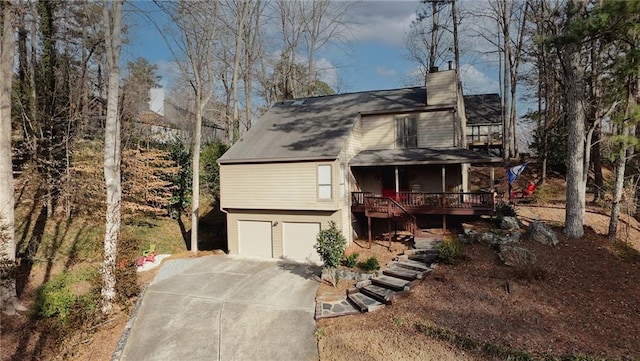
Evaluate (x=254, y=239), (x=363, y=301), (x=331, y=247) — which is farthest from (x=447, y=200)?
(x=254, y=239)

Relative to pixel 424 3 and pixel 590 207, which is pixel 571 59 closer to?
pixel 590 207

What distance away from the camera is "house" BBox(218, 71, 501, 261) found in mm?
14141

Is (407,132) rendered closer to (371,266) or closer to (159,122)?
(371,266)

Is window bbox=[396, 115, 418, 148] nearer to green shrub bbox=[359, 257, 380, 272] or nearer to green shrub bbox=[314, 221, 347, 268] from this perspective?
green shrub bbox=[359, 257, 380, 272]

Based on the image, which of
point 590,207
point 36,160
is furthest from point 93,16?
point 590,207

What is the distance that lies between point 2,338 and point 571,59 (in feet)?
60.6

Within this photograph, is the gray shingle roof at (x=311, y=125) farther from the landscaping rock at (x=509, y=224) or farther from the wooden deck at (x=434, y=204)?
the landscaping rock at (x=509, y=224)

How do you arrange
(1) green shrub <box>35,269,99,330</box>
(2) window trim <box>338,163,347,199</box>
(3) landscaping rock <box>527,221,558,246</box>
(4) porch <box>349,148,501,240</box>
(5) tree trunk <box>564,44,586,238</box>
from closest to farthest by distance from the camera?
(1) green shrub <box>35,269,99,330</box> → (3) landscaping rock <box>527,221,558,246</box> → (5) tree trunk <box>564,44,586,238</box> → (4) porch <box>349,148,501,240</box> → (2) window trim <box>338,163,347,199</box>

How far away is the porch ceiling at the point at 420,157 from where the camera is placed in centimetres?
1373

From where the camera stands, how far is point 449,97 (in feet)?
52.6

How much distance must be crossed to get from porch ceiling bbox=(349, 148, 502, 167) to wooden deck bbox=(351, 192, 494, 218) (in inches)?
52.3

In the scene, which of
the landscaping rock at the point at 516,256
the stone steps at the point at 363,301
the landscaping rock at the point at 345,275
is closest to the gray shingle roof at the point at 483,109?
the landscaping rock at the point at 516,256

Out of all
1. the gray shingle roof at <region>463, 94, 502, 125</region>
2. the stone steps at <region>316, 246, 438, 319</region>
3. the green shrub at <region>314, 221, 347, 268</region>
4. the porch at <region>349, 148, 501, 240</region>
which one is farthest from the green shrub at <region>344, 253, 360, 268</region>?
the gray shingle roof at <region>463, 94, 502, 125</region>

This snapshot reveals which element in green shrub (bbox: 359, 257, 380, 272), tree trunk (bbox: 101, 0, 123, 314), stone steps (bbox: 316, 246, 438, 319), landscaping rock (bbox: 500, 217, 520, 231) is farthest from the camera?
landscaping rock (bbox: 500, 217, 520, 231)
